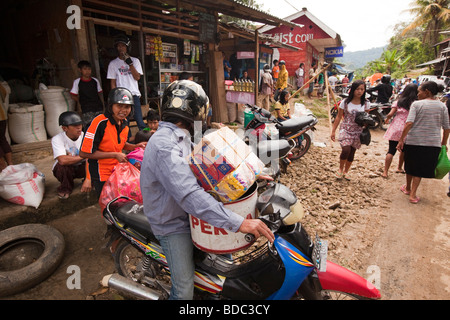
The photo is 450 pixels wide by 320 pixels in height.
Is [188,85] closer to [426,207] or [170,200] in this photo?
[170,200]

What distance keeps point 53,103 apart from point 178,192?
5.20 metres

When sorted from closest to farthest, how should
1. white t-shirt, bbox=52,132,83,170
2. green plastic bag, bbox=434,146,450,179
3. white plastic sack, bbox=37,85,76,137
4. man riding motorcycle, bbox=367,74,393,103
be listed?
white t-shirt, bbox=52,132,83,170 < green plastic bag, bbox=434,146,450,179 < white plastic sack, bbox=37,85,76,137 < man riding motorcycle, bbox=367,74,393,103

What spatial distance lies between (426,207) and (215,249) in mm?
4412

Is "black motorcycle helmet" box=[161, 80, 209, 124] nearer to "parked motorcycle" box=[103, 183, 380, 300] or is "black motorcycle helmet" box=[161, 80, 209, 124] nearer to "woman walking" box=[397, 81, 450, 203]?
"parked motorcycle" box=[103, 183, 380, 300]

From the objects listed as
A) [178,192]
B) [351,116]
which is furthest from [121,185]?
[351,116]

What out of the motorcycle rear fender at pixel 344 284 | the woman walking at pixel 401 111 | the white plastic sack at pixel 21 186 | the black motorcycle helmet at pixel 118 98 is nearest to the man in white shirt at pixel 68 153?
the white plastic sack at pixel 21 186

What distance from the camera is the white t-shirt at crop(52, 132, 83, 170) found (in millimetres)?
3273

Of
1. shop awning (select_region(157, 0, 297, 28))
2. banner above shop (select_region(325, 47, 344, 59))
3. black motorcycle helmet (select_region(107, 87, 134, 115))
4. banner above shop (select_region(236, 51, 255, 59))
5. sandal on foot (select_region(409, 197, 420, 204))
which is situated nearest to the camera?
black motorcycle helmet (select_region(107, 87, 134, 115))

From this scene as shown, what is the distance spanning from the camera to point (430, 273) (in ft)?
9.17

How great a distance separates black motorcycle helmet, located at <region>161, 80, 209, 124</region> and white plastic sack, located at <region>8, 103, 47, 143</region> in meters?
4.73

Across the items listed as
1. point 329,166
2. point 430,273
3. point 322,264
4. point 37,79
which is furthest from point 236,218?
point 37,79

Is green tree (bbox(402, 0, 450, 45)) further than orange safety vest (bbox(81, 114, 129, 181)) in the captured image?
Yes

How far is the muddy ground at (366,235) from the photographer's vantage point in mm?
2621

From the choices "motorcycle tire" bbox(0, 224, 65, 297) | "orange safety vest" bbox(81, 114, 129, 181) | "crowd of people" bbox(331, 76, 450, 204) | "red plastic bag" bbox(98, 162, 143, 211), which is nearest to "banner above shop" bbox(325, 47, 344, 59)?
"crowd of people" bbox(331, 76, 450, 204)
